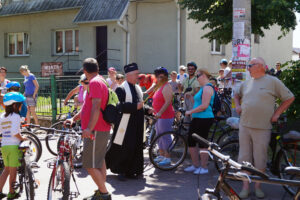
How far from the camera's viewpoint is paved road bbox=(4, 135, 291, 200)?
5867 millimetres

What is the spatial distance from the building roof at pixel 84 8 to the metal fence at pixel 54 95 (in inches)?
271

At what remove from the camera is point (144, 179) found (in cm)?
691

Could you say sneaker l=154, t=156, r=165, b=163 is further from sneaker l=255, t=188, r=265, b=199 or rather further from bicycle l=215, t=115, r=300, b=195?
sneaker l=255, t=188, r=265, b=199

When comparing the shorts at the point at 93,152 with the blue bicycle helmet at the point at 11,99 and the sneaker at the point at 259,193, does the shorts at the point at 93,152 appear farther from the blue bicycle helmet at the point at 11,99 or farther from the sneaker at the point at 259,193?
the sneaker at the point at 259,193

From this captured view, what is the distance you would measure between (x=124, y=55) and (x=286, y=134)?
14.8 metres

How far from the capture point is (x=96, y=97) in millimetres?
4902

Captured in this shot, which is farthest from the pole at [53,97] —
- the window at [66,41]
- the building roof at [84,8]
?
the window at [66,41]

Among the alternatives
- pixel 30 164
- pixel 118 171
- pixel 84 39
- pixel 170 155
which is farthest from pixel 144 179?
pixel 84 39

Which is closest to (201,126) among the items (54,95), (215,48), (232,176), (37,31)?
(232,176)

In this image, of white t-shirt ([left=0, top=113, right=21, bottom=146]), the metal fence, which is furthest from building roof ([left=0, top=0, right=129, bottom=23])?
white t-shirt ([left=0, top=113, right=21, bottom=146])

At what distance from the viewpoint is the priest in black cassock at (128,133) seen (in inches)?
261

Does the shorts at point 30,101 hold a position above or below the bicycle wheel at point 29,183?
above

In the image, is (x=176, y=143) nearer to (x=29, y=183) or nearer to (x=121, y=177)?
(x=121, y=177)

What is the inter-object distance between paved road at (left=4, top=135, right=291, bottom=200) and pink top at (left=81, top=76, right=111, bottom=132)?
4.40ft
